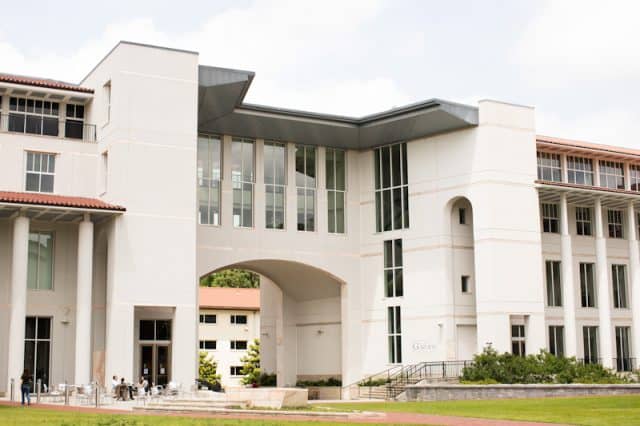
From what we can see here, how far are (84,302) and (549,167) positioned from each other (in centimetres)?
2452

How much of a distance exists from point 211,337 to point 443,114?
40.4 meters

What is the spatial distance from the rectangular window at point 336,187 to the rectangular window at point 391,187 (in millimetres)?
1883

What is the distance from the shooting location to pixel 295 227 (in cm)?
5084

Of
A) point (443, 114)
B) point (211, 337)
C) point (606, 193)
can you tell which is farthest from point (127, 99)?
point (211, 337)

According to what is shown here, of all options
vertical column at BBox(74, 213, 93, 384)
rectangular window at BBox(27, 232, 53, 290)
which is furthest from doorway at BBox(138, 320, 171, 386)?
rectangular window at BBox(27, 232, 53, 290)

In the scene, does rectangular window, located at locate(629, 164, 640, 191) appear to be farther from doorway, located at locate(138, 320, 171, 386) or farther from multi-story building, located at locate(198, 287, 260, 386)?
multi-story building, located at locate(198, 287, 260, 386)

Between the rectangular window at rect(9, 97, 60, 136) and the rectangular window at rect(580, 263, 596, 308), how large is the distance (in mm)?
28307

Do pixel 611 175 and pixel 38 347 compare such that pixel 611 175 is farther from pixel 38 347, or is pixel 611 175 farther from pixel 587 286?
pixel 38 347

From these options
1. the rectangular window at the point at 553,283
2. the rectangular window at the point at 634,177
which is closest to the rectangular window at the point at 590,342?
the rectangular window at the point at 553,283

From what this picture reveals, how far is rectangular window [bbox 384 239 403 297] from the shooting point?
5025cm

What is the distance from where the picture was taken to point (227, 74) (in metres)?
43.6

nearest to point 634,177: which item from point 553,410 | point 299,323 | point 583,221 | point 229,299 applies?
point 583,221

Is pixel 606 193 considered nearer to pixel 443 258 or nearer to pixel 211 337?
pixel 443 258

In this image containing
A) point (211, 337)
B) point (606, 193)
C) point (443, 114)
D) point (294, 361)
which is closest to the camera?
point (443, 114)
